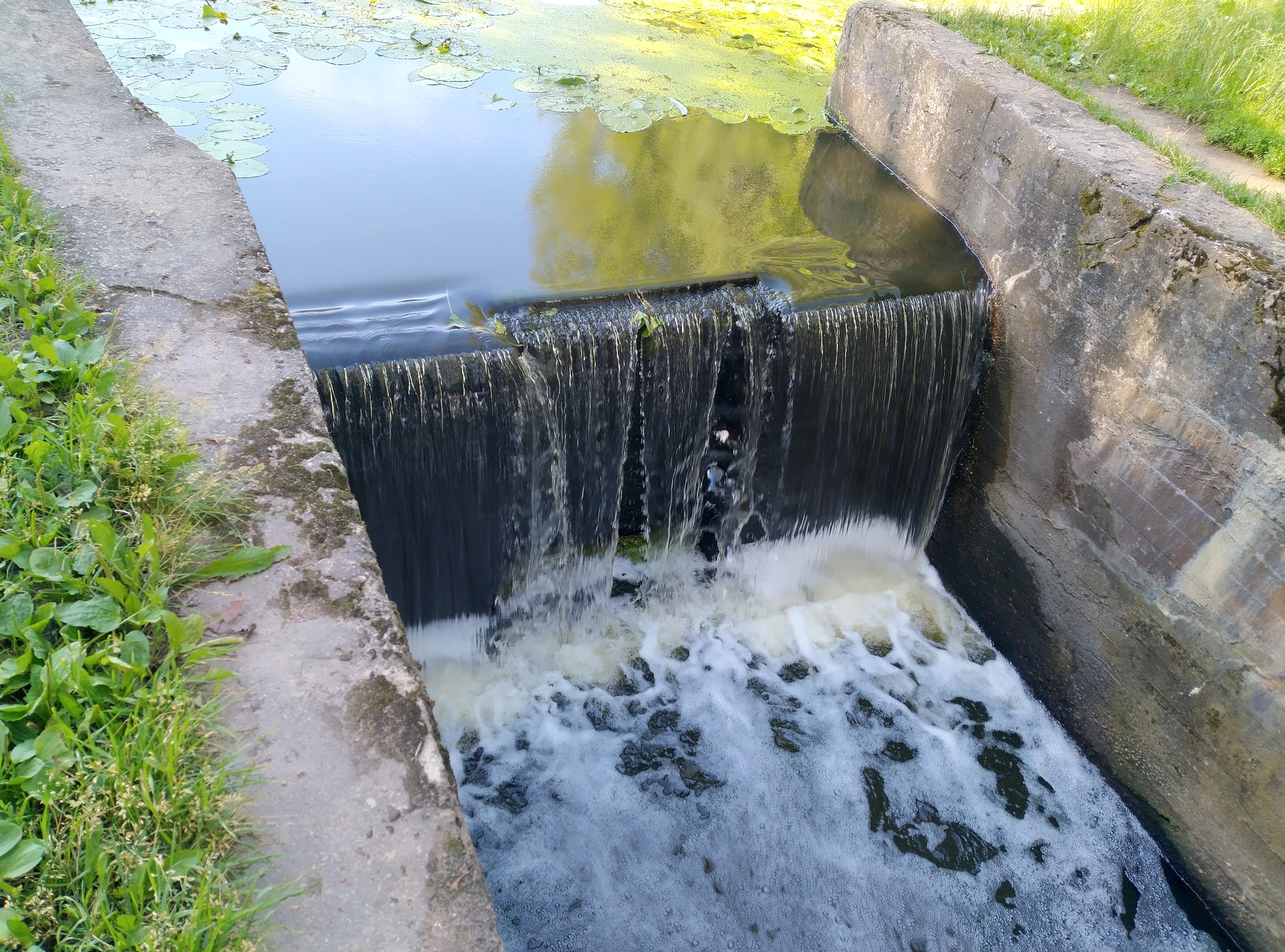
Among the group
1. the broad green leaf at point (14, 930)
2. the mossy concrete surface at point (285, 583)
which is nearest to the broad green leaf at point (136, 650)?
the mossy concrete surface at point (285, 583)

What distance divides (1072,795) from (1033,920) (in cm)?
63

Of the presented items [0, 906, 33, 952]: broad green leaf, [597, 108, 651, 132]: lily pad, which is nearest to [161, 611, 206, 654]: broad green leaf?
[0, 906, 33, 952]: broad green leaf

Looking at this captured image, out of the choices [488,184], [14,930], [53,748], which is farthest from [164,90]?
[14,930]

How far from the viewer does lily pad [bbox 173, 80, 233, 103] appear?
183 inches

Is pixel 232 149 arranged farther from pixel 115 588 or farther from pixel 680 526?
pixel 115 588

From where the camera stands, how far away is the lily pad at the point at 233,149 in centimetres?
420

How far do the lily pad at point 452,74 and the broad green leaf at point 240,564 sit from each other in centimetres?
424

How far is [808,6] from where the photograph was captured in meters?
6.86

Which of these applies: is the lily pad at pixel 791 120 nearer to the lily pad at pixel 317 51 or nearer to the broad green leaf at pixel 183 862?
the lily pad at pixel 317 51

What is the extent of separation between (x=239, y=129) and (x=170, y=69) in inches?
35.2

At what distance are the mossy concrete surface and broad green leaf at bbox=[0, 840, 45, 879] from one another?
11.9 inches

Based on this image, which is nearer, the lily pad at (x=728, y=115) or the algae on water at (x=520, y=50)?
the algae on water at (x=520, y=50)

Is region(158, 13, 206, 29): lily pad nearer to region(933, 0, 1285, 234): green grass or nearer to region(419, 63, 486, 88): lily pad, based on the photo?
region(419, 63, 486, 88): lily pad

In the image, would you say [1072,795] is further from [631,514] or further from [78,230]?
[78,230]
